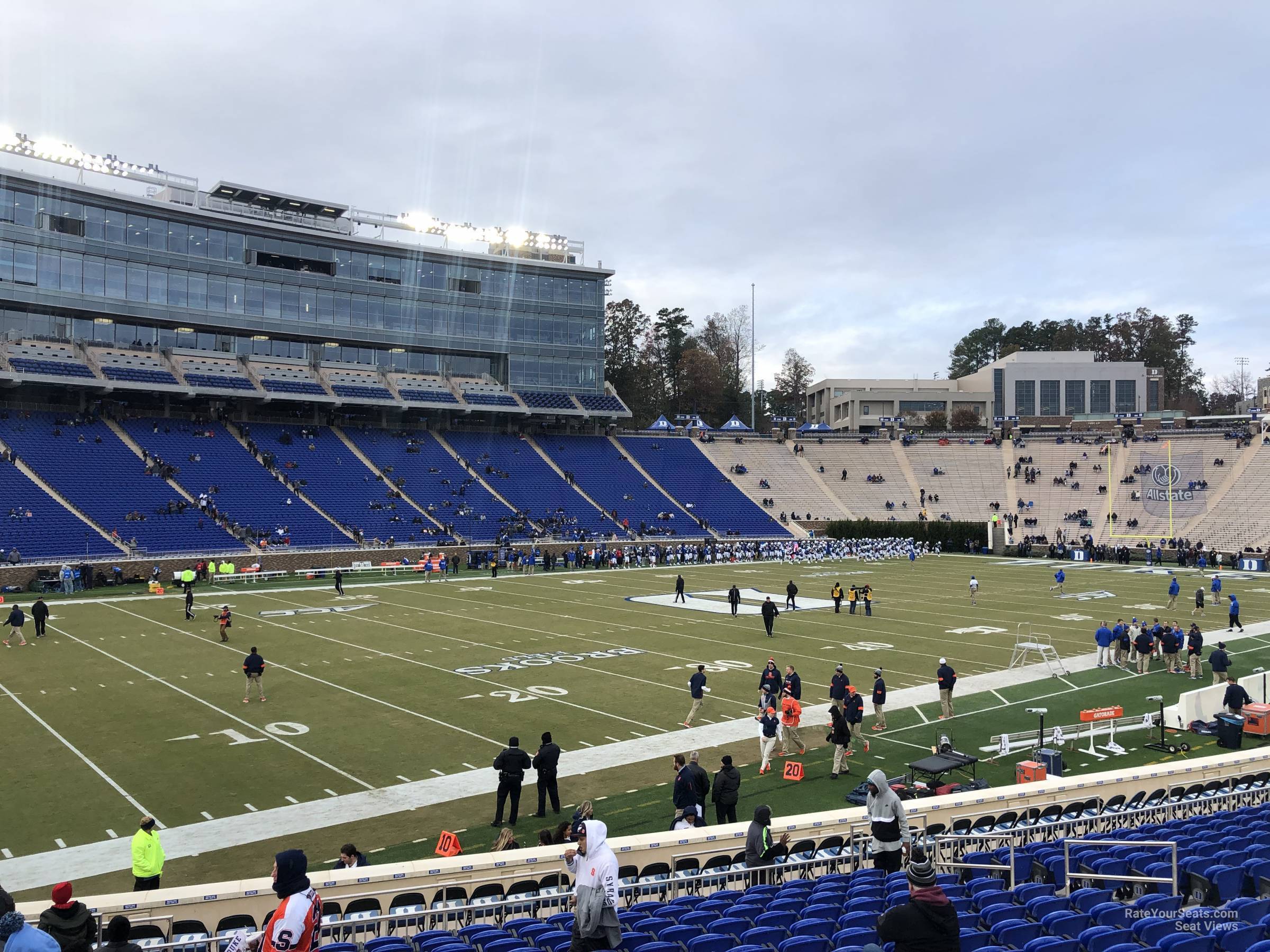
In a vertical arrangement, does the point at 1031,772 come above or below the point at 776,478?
below

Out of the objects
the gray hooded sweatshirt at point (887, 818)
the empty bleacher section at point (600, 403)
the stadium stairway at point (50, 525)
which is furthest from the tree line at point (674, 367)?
the gray hooded sweatshirt at point (887, 818)

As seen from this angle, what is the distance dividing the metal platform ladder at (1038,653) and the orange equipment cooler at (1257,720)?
4888 millimetres

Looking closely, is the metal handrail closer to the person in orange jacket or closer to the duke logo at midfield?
the person in orange jacket

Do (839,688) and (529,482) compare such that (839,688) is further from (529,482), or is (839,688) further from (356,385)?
(356,385)

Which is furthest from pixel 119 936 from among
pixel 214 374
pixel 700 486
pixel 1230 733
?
A: pixel 700 486

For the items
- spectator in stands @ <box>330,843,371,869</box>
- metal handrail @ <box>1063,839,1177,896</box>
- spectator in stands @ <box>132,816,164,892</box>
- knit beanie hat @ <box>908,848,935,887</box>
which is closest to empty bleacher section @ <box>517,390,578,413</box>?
spectator in stands @ <box>132,816,164,892</box>

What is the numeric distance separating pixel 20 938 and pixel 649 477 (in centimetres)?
6332

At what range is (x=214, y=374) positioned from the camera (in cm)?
5916

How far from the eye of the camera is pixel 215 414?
5938cm

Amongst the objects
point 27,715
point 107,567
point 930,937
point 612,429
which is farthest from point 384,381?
point 930,937

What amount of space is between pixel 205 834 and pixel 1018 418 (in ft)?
273

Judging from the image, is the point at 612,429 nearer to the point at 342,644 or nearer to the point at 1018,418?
the point at 1018,418

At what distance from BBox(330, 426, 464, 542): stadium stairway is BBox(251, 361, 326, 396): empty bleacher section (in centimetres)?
279

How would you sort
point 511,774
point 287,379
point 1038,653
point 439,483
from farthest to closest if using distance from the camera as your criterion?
1. point 287,379
2. point 439,483
3. point 1038,653
4. point 511,774
